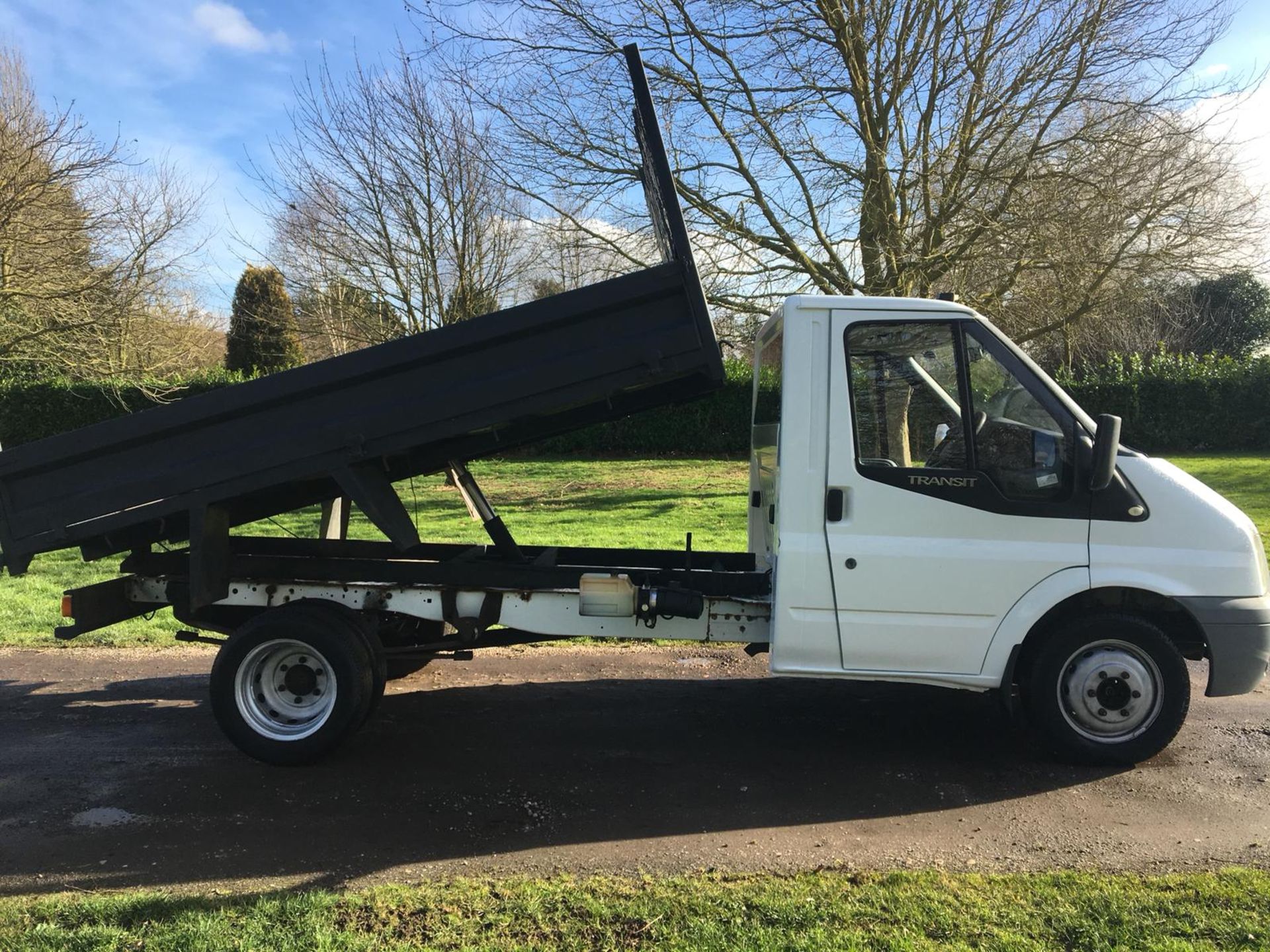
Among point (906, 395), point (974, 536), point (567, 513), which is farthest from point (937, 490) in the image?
point (567, 513)

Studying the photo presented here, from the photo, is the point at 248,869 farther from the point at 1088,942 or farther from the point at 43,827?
the point at 1088,942

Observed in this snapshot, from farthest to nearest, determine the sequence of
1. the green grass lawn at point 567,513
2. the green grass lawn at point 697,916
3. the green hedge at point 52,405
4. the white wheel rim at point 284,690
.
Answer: the green hedge at point 52,405
the green grass lawn at point 567,513
the white wheel rim at point 284,690
the green grass lawn at point 697,916

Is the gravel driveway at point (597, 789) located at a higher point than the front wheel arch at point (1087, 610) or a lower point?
lower

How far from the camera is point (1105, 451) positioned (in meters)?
4.11

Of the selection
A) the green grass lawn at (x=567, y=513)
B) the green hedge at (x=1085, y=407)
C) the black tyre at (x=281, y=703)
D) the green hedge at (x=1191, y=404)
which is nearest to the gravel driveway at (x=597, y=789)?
the black tyre at (x=281, y=703)

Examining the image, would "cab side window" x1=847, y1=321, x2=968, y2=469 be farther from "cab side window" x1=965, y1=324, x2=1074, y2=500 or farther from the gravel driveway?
the gravel driveway

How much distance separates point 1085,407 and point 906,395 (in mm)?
20207

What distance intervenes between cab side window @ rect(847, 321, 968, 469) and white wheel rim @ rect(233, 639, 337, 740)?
302 cm

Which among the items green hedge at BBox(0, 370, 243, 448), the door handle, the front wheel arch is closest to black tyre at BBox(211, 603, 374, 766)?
the door handle

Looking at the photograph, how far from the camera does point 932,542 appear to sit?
14.0 ft

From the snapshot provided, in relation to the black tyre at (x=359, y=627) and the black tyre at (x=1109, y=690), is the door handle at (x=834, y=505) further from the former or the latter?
the black tyre at (x=359, y=627)

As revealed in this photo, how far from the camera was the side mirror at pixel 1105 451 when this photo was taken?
4.07 metres

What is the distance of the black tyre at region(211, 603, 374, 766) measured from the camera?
4453mm

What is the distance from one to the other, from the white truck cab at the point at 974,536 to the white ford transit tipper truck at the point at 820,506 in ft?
0.04
